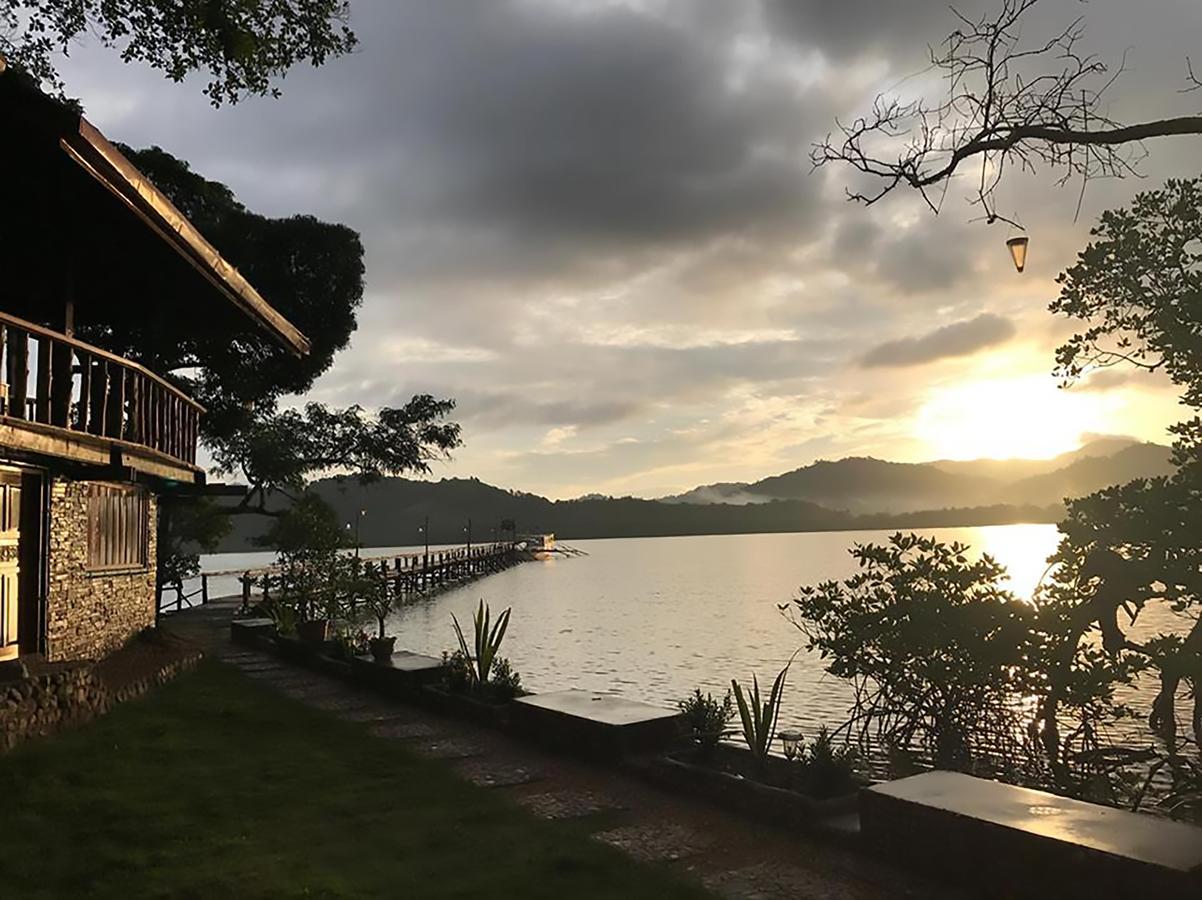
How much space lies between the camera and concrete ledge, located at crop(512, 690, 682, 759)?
23.2 ft

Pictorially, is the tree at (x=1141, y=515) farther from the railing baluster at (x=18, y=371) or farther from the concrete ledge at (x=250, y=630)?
the concrete ledge at (x=250, y=630)

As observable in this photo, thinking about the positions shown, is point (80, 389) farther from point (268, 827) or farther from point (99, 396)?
point (268, 827)

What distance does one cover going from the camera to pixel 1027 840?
4168mm

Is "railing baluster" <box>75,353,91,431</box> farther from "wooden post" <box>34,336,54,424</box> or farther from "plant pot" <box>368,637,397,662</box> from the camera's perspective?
"plant pot" <box>368,637,397,662</box>

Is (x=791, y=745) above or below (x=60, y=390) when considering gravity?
below

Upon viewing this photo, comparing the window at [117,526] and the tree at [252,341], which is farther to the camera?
the tree at [252,341]

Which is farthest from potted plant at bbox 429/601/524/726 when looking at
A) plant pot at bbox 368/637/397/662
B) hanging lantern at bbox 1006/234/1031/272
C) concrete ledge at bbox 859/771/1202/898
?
hanging lantern at bbox 1006/234/1031/272

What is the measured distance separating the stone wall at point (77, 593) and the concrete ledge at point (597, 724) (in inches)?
222

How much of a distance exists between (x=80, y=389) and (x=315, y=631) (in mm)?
5832

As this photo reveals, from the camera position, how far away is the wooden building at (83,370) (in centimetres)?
753

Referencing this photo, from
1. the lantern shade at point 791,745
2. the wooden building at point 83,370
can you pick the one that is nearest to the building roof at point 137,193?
the wooden building at point 83,370

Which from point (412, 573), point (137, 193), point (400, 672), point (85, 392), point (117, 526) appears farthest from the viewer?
point (412, 573)

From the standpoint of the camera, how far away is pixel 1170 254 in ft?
26.4

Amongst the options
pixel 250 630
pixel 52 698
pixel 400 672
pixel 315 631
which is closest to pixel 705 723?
pixel 400 672
